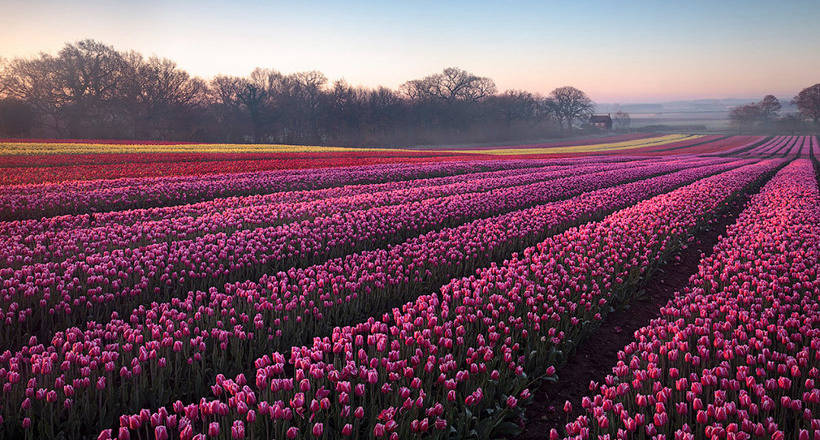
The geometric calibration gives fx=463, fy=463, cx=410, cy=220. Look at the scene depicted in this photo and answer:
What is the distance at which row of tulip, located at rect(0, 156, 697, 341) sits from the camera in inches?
221

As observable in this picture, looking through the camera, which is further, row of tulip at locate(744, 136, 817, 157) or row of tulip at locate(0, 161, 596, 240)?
row of tulip at locate(744, 136, 817, 157)

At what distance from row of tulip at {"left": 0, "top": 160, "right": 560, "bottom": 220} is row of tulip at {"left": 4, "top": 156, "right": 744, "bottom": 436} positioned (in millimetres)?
8721

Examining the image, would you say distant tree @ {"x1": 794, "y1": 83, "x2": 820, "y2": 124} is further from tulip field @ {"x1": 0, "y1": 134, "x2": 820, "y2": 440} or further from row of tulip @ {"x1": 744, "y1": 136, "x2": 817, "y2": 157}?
tulip field @ {"x1": 0, "y1": 134, "x2": 820, "y2": 440}

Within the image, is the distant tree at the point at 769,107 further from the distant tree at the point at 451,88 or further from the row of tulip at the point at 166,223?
the row of tulip at the point at 166,223

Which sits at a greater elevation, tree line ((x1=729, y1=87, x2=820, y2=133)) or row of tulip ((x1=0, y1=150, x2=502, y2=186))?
tree line ((x1=729, y1=87, x2=820, y2=133))

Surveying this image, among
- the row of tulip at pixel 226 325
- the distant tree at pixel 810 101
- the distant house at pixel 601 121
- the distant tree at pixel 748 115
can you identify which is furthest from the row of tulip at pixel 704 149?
the distant tree at pixel 748 115

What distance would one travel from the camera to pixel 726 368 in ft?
13.0

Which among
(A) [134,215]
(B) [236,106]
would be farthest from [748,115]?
(A) [134,215]

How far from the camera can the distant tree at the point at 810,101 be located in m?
122

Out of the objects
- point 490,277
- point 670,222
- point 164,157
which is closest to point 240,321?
point 490,277

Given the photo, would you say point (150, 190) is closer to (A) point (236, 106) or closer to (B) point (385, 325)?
(B) point (385, 325)

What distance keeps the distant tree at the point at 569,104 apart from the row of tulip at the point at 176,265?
403 ft

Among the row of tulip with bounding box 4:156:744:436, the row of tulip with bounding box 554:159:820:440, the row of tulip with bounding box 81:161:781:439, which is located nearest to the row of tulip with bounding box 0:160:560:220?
the row of tulip with bounding box 4:156:744:436

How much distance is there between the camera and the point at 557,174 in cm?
2308
